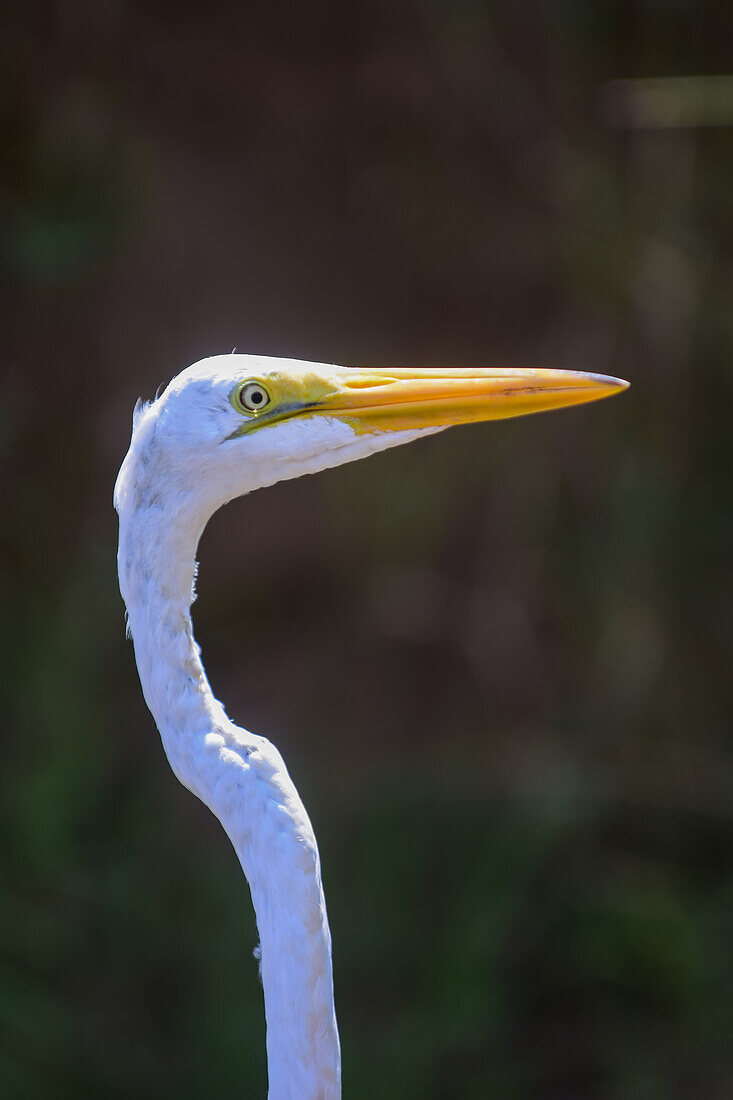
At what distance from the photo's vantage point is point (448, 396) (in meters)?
1.10

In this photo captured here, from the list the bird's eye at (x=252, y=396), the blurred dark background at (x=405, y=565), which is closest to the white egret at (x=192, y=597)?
the bird's eye at (x=252, y=396)

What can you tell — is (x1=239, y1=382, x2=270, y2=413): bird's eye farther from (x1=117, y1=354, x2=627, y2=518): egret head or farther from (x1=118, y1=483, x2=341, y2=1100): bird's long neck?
(x1=118, y1=483, x2=341, y2=1100): bird's long neck

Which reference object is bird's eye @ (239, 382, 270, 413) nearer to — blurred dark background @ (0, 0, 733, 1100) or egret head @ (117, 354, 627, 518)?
egret head @ (117, 354, 627, 518)

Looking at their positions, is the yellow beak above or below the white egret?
above

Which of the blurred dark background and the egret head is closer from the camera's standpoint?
the egret head

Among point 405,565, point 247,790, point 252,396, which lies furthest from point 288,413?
point 405,565

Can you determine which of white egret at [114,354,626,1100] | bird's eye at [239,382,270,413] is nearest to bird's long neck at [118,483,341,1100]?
white egret at [114,354,626,1100]

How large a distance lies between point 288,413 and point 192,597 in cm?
21

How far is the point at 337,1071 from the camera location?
107 cm

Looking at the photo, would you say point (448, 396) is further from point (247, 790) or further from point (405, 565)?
point (405, 565)

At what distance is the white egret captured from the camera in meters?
1.02

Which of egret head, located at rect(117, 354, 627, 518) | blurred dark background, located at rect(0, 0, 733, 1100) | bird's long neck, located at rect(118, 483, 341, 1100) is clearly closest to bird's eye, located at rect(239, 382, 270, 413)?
egret head, located at rect(117, 354, 627, 518)

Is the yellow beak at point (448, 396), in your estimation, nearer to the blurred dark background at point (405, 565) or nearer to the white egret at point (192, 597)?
the white egret at point (192, 597)

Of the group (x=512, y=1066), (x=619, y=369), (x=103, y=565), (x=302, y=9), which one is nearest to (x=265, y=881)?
(x=103, y=565)
